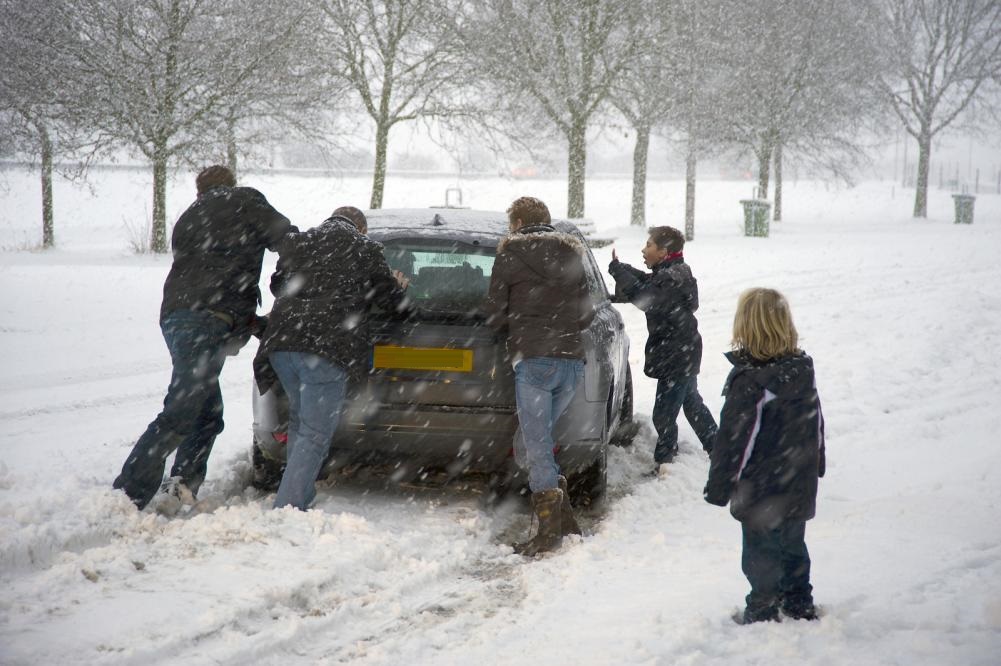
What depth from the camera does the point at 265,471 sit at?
557 cm

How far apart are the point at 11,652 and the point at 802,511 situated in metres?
3.02

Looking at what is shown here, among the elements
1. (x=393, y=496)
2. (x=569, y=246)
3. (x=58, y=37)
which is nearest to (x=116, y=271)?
(x=58, y=37)

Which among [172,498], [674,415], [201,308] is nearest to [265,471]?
[172,498]

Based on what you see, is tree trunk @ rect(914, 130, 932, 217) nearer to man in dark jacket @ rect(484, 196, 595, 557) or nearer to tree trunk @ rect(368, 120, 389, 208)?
tree trunk @ rect(368, 120, 389, 208)

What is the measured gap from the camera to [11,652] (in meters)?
3.35

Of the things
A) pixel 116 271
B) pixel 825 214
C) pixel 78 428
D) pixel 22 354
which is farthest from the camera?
pixel 825 214

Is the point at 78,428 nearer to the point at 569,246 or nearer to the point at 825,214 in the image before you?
the point at 569,246

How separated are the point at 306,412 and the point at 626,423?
2.94 m

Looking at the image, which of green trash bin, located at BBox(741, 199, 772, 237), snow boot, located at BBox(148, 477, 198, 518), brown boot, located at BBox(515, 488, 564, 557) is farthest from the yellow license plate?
green trash bin, located at BBox(741, 199, 772, 237)

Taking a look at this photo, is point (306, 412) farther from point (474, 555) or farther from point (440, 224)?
point (440, 224)

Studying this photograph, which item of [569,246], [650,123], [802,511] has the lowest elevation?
[802,511]

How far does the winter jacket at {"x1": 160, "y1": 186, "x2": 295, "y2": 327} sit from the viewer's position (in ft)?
16.6

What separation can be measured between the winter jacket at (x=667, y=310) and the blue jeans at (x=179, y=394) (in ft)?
8.28

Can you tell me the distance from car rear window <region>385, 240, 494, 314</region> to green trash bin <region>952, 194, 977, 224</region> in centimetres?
3471
